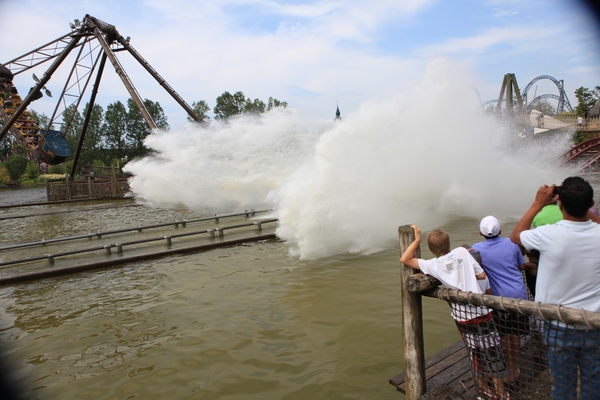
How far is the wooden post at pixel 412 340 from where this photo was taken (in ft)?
10.7

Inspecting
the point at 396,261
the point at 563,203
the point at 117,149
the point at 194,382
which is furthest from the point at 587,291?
the point at 117,149

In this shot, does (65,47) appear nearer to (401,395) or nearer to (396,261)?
(396,261)

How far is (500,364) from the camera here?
2971mm

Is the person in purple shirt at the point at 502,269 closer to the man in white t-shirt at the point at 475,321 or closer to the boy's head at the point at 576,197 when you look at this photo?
the man in white t-shirt at the point at 475,321

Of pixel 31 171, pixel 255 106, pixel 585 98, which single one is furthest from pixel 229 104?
pixel 585 98

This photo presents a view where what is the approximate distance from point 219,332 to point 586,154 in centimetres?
3196

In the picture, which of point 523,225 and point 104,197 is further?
point 104,197

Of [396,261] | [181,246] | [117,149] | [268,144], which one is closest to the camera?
[396,261]

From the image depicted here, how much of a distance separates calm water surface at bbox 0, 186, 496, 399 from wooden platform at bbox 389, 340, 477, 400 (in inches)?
18.4

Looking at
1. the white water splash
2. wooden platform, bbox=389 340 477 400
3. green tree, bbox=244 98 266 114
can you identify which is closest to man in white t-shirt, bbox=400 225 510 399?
wooden platform, bbox=389 340 477 400

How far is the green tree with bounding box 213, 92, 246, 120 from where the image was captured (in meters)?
68.2

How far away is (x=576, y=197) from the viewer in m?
2.44

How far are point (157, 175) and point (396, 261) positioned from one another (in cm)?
1894

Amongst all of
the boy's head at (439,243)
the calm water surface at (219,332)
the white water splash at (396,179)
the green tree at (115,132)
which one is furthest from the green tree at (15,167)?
the boy's head at (439,243)
